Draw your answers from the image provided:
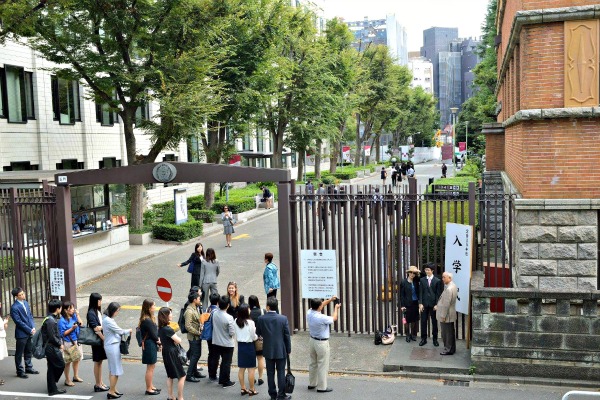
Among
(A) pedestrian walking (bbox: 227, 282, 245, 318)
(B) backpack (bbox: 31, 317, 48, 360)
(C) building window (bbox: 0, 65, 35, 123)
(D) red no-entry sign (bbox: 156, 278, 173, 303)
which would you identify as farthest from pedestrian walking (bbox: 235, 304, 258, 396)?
(C) building window (bbox: 0, 65, 35, 123)

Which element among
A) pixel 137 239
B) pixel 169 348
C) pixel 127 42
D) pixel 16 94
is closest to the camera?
pixel 169 348

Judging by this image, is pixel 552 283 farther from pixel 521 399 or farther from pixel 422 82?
pixel 422 82

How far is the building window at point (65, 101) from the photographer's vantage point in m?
29.6

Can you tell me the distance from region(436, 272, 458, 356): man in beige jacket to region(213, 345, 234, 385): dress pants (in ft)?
12.1

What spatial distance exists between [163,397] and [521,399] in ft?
18.1

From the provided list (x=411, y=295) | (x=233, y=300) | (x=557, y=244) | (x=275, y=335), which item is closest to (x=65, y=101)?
(x=233, y=300)

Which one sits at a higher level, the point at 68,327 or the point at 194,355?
the point at 68,327

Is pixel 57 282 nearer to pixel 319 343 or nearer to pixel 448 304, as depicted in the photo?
pixel 319 343

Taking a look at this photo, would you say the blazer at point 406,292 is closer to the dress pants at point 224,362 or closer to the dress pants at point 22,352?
the dress pants at point 224,362

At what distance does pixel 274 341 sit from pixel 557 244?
4881 millimetres

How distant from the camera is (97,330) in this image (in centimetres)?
1041

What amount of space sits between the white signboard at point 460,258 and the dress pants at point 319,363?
2958 millimetres

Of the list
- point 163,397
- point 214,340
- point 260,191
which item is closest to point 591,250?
point 214,340

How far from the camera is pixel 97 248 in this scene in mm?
23453
